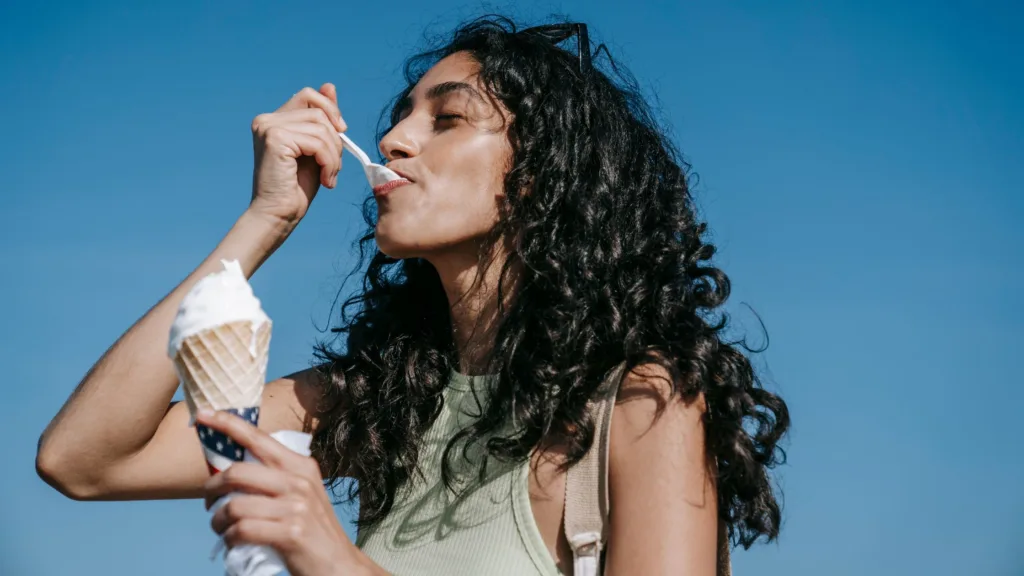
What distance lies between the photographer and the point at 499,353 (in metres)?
3.15

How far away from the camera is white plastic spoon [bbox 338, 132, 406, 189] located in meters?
3.23

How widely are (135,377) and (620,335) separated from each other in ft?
5.08

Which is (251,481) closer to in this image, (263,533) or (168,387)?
(263,533)

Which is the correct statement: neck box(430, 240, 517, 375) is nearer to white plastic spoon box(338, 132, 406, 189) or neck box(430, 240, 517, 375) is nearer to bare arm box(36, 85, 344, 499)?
white plastic spoon box(338, 132, 406, 189)

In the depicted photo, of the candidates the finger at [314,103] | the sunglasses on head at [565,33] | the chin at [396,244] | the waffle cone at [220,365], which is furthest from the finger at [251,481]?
the sunglasses on head at [565,33]

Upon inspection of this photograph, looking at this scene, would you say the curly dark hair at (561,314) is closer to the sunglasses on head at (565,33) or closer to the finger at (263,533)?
the sunglasses on head at (565,33)

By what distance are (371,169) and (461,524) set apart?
1321mm

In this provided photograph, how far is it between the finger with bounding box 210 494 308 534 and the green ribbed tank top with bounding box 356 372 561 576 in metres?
1.05

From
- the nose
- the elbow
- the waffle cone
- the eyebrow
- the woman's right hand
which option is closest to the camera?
the waffle cone

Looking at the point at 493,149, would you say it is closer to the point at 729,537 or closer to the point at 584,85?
the point at 584,85

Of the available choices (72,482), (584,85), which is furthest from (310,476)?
(584,85)

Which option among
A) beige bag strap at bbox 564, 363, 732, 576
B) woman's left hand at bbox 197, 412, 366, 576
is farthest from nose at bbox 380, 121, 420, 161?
woman's left hand at bbox 197, 412, 366, 576

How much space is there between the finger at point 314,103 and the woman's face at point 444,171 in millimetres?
223

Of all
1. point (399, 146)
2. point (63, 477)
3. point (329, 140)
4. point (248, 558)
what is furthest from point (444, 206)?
point (248, 558)
